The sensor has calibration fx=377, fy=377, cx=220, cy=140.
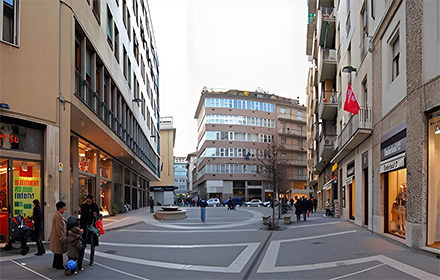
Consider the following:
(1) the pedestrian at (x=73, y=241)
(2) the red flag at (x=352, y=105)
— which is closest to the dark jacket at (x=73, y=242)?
(1) the pedestrian at (x=73, y=241)

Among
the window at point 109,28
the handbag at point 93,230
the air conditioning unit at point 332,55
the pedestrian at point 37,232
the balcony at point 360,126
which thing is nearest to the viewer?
the handbag at point 93,230

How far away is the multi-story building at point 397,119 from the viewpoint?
404 inches

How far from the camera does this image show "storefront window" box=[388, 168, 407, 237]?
13406mm

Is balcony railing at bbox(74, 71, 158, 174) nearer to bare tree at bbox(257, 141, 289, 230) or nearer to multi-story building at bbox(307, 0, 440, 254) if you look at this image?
bare tree at bbox(257, 141, 289, 230)

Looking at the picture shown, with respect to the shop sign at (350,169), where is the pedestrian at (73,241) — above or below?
below

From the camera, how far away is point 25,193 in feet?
40.5

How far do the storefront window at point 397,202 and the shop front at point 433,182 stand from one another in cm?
278

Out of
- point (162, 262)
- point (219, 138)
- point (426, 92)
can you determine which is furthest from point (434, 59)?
point (219, 138)

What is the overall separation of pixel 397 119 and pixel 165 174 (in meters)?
71.7

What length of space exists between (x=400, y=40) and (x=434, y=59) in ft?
9.73

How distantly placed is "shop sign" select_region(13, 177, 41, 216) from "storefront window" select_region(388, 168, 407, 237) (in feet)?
41.1

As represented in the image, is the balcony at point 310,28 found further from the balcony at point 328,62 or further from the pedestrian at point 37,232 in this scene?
the pedestrian at point 37,232

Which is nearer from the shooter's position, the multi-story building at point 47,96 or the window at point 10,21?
the window at point 10,21

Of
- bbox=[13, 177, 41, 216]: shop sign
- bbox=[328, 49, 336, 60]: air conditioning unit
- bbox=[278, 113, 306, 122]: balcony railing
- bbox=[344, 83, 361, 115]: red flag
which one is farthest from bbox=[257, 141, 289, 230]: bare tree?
bbox=[278, 113, 306, 122]: balcony railing
